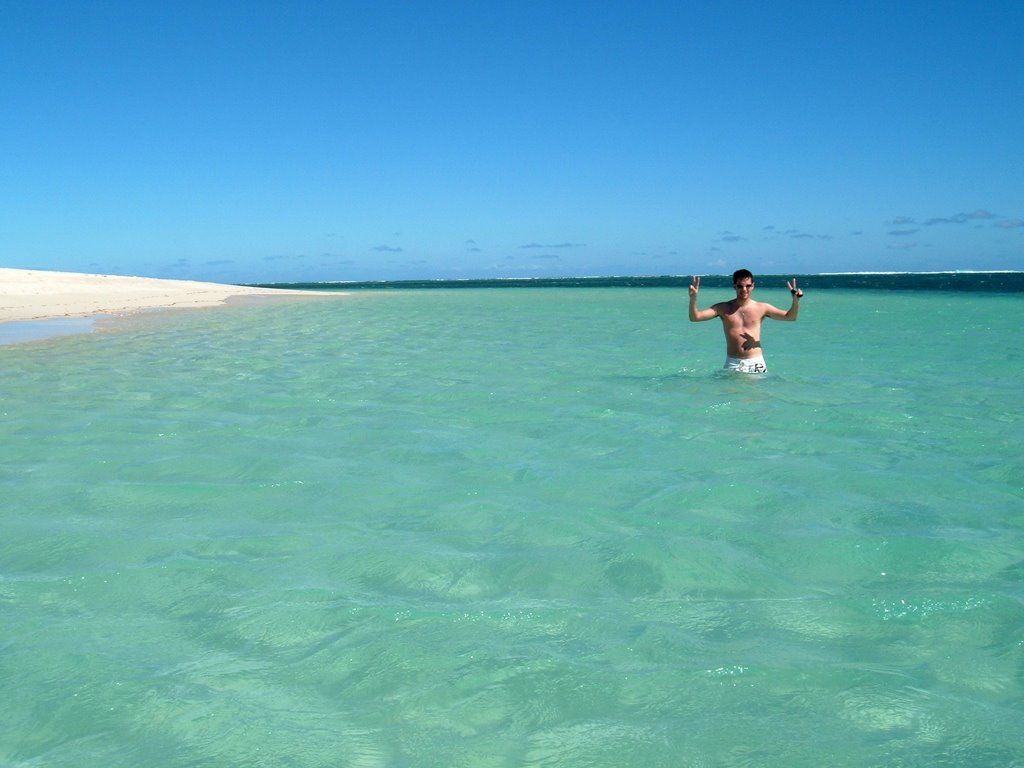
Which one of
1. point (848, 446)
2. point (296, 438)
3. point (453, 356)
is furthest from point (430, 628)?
point (453, 356)

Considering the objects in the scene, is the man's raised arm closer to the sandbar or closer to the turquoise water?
the turquoise water

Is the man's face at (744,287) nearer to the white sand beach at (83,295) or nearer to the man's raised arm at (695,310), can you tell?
the man's raised arm at (695,310)

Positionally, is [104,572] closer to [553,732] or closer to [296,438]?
[553,732]

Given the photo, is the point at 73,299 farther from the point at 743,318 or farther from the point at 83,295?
the point at 743,318

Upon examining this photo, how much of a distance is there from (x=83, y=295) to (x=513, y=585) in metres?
35.7

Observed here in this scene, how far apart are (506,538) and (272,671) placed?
1.64 metres

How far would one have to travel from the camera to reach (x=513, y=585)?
370 cm

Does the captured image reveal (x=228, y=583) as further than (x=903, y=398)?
No

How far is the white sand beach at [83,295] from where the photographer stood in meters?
27.1

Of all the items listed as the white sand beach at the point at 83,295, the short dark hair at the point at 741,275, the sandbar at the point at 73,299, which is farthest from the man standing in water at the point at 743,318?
the white sand beach at the point at 83,295

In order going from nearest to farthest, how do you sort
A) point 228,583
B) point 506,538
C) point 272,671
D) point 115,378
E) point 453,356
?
point 272,671
point 228,583
point 506,538
point 115,378
point 453,356

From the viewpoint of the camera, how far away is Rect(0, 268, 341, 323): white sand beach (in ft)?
88.8

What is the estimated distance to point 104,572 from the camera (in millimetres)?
3811

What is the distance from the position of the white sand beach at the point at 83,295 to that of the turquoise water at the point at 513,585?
2101 centimetres
